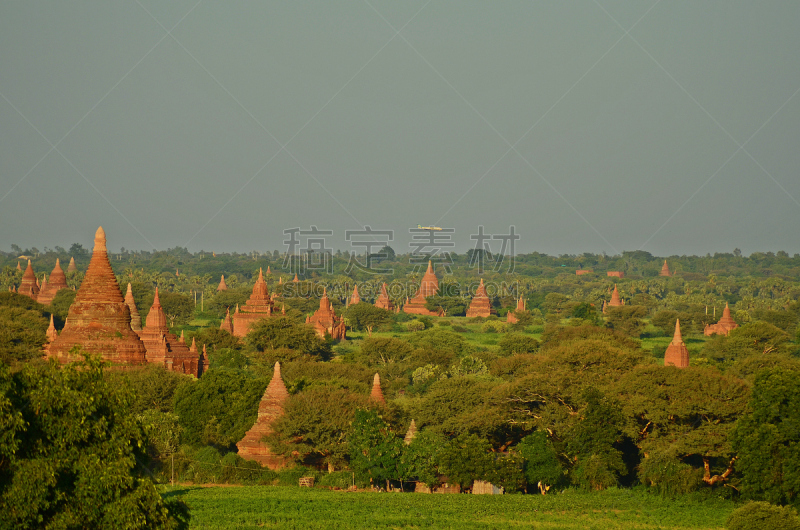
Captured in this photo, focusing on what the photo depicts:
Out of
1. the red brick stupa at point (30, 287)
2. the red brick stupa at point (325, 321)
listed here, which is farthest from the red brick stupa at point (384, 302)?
the red brick stupa at point (30, 287)

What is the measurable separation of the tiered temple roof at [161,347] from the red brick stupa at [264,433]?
14.7 meters

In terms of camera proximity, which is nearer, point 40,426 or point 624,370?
point 40,426

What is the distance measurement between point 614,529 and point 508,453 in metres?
8.59

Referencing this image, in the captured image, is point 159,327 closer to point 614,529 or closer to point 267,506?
point 267,506

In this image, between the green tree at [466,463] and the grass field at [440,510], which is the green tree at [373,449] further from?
the green tree at [466,463]

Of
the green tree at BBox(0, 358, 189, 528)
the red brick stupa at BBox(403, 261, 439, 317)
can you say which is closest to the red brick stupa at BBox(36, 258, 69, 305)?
the red brick stupa at BBox(403, 261, 439, 317)

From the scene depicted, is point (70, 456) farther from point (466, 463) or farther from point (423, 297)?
→ point (423, 297)

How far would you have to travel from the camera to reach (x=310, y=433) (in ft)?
121

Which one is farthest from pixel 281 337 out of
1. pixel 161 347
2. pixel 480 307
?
pixel 480 307

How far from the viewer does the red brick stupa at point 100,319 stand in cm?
3900

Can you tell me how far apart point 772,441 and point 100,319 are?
23768 millimetres

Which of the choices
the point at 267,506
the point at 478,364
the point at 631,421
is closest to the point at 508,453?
the point at 631,421

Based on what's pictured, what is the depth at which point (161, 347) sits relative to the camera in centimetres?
5244

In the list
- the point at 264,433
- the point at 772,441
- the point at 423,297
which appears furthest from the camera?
the point at 423,297
